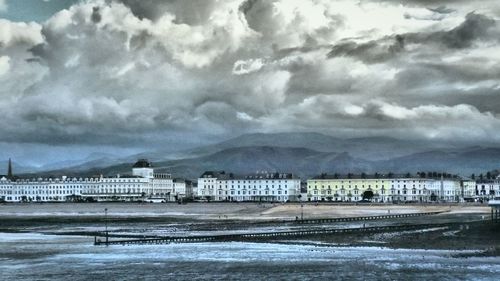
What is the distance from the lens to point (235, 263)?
46.0 meters

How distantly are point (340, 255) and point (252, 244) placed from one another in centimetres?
1056

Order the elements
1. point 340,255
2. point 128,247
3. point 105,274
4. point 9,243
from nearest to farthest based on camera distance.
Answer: point 105,274
point 340,255
point 128,247
point 9,243

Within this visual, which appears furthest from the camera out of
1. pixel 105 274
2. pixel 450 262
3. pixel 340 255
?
pixel 340 255

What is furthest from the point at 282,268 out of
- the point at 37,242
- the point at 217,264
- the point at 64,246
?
the point at 37,242

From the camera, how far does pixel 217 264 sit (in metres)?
45.5

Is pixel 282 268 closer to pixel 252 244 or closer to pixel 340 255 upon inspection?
pixel 340 255

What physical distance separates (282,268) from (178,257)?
29.4 ft

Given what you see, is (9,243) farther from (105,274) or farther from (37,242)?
(105,274)

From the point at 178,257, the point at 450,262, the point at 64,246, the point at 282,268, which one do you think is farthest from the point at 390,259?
the point at 64,246

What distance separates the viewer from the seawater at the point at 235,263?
40562 millimetres

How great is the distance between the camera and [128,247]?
57.5 meters

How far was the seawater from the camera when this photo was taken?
40562mm

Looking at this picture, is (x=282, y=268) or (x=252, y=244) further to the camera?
(x=252, y=244)

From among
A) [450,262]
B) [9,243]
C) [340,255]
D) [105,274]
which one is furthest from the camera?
[9,243]
